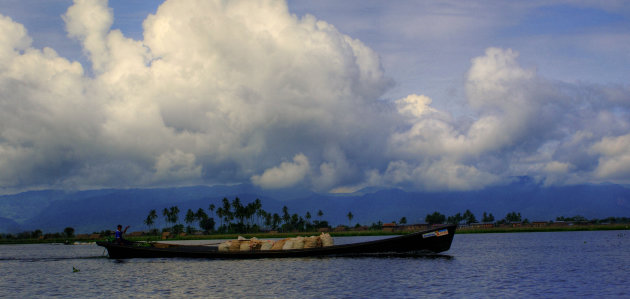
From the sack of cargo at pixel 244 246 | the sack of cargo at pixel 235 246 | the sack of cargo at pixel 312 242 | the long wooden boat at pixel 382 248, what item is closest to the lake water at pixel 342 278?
the long wooden boat at pixel 382 248

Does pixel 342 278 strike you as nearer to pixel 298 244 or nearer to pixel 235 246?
pixel 298 244

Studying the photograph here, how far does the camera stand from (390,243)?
56094 mm

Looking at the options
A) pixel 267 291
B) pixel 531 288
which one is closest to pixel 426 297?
pixel 531 288

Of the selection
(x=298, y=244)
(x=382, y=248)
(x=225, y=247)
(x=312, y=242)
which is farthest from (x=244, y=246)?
(x=382, y=248)

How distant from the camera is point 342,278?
41.6 meters

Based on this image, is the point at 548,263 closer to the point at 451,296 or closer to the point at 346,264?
the point at 346,264

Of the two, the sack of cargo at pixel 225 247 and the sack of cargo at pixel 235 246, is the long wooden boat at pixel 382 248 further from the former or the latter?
the sack of cargo at pixel 235 246

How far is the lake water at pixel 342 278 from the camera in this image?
34688 mm

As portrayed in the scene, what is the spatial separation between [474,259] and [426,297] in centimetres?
2788

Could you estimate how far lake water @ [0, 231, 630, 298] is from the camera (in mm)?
34688

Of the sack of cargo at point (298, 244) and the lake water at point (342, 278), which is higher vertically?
the sack of cargo at point (298, 244)

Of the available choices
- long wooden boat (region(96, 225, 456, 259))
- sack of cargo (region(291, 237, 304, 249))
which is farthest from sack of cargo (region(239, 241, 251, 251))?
sack of cargo (region(291, 237, 304, 249))

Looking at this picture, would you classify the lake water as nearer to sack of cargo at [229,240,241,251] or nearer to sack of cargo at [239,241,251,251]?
sack of cargo at [239,241,251,251]

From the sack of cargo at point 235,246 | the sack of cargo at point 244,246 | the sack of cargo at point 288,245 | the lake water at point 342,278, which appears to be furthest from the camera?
the sack of cargo at point 235,246
